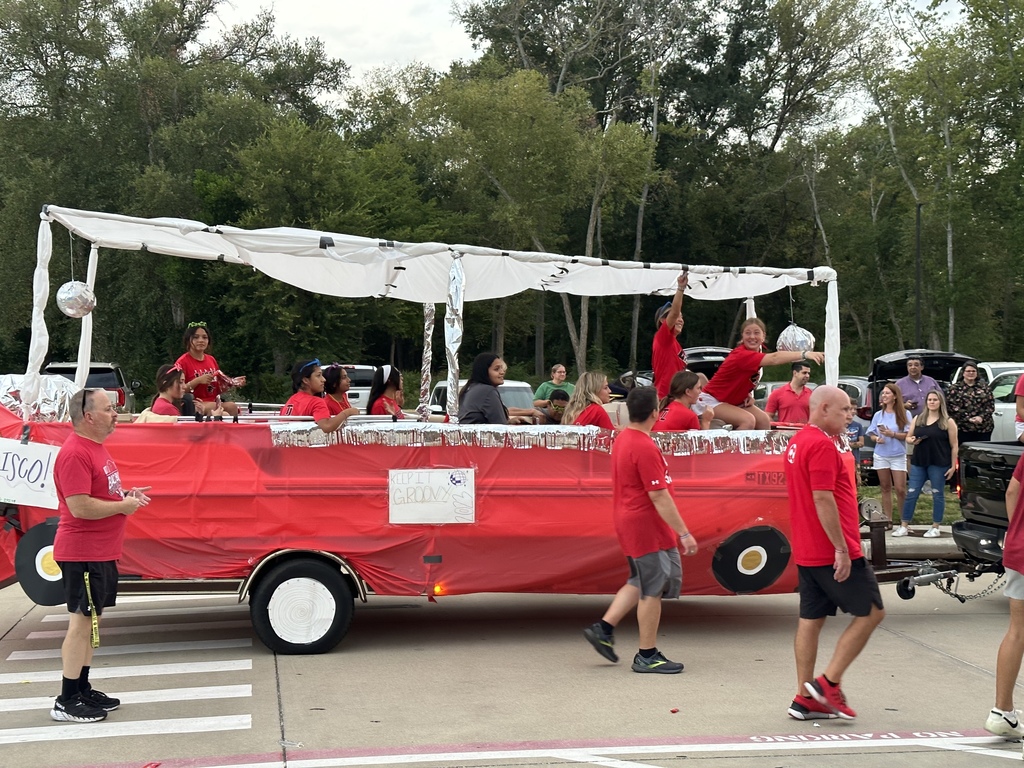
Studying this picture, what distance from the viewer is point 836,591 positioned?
5.79m

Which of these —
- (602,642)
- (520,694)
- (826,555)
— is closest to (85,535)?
(520,694)

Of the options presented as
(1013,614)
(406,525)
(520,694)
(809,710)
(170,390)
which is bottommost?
(520,694)

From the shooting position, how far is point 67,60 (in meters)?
38.0

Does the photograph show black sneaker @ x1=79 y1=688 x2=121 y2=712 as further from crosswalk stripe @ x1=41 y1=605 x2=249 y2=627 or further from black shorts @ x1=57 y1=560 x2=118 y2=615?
crosswalk stripe @ x1=41 y1=605 x2=249 y2=627

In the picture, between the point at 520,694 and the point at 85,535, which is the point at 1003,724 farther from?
the point at 85,535

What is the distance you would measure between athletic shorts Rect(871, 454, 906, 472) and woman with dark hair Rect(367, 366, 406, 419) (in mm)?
5774

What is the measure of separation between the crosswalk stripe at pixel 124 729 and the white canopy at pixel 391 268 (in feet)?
8.39

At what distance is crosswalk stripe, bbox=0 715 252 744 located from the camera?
5727 millimetres

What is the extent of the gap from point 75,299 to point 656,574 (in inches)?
179

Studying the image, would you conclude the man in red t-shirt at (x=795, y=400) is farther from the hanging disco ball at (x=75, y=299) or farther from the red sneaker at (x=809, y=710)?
the hanging disco ball at (x=75, y=299)

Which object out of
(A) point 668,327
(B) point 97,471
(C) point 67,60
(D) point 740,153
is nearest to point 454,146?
(C) point 67,60

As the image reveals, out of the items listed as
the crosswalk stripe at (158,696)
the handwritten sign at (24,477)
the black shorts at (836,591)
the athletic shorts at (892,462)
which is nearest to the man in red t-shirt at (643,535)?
the black shorts at (836,591)

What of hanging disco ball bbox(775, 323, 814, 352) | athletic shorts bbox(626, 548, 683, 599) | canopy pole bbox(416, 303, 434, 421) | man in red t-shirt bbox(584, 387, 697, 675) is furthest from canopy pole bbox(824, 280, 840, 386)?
canopy pole bbox(416, 303, 434, 421)

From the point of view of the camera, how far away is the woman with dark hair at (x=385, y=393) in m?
9.82
